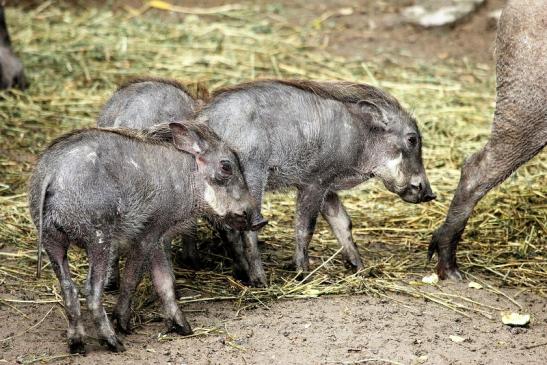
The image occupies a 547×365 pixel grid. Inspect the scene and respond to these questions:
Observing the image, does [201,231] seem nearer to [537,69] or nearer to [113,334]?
[113,334]

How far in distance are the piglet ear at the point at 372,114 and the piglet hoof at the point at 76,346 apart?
2.15m

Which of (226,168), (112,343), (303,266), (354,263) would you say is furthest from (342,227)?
(112,343)

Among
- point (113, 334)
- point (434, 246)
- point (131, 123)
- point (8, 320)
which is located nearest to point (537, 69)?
point (434, 246)

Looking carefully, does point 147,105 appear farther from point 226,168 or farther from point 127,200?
point 127,200

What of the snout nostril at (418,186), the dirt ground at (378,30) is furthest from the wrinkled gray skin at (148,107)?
the dirt ground at (378,30)

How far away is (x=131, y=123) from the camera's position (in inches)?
218

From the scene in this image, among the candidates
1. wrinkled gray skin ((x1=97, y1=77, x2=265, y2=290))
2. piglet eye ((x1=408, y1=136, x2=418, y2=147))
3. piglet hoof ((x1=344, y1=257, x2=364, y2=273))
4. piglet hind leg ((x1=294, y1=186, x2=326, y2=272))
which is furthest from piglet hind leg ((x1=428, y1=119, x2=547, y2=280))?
wrinkled gray skin ((x1=97, y1=77, x2=265, y2=290))

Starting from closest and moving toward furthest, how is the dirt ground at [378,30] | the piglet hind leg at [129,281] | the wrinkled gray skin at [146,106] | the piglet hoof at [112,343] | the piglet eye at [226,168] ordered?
the piglet hoof at [112,343] < the piglet hind leg at [129,281] < the piglet eye at [226,168] < the wrinkled gray skin at [146,106] < the dirt ground at [378,30]

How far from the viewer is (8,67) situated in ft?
28.0

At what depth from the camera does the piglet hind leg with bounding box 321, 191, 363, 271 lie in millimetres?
5930

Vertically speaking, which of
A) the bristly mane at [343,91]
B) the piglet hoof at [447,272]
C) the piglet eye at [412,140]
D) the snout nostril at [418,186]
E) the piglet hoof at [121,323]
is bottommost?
the piglet hoof at [447,272]

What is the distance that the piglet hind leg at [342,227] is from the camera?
5.93 metres

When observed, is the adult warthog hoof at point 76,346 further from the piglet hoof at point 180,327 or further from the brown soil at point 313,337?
the piglet hoof at point 180,327

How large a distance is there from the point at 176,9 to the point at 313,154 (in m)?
5.63
